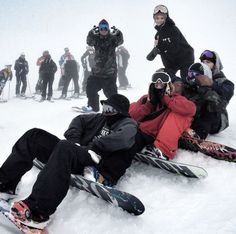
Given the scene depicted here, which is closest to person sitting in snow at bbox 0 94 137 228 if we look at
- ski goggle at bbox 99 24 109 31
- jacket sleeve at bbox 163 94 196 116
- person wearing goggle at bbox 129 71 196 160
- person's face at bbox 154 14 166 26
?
person wearing goggle at bbox 129 71 196 160

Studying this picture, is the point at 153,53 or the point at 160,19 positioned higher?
the point at 160,19

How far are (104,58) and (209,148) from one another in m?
3.48

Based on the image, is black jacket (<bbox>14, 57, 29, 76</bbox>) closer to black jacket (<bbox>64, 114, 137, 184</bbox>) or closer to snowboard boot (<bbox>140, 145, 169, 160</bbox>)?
black jacket (<bbox>64, 114, 137, 184</bbox>)

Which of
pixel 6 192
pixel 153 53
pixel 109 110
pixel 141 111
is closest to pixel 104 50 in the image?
pixel 153 53

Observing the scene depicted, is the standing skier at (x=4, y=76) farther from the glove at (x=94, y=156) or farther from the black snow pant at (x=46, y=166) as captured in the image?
the glove at (x=94, y=156)

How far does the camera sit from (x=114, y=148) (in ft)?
10.8

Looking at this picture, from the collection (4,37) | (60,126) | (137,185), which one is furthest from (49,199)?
(4,37)

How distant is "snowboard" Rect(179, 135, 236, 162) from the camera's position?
3898 mm

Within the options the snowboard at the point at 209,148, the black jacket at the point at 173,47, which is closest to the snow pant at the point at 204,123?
the snowboard at the point at 209,148

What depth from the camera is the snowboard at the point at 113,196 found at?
109 inches

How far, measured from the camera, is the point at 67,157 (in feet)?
9.30

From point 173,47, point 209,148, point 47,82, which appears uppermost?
Result: point 173,47

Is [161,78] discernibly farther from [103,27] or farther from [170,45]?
[103,27]

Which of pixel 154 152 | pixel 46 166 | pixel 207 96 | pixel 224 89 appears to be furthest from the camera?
pixel 224 89
